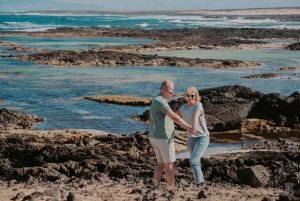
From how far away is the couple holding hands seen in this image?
8.72 meters

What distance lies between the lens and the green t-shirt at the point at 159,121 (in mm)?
8711

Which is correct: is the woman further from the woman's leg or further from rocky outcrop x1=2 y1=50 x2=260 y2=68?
rocky outcrop x1=2 y1=50 x2=260 y2=68

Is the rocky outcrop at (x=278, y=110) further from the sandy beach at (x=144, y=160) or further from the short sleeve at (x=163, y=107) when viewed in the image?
the short sleeve at (x=163, y=107)

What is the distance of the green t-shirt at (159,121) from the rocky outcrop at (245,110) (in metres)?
10.7

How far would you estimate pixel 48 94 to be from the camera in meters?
28.0

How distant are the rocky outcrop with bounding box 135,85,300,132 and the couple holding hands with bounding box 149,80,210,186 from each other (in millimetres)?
10262

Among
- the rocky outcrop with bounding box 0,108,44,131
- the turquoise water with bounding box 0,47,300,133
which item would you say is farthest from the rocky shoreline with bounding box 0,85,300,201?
the turquoise water with bounding box 0,47,300,133

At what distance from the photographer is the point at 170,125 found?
8953 mm

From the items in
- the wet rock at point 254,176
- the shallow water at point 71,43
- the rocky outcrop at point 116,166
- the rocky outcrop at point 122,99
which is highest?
the wet rock at point 254,176

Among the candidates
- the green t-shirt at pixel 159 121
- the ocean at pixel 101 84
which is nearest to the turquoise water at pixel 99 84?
the ocean at pixel 101 84

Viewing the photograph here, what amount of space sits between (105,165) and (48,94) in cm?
1668

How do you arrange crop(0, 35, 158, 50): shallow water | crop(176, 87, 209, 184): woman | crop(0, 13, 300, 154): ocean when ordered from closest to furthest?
crop(176, 87, 209, 184): woman
crop(0, 13, 300, 154): ocean
crop(0, 35, 158, 50): shallow water

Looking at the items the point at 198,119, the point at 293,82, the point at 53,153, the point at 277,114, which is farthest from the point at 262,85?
the point at 198,119

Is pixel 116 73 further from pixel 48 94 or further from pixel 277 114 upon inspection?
pixel 277 114
